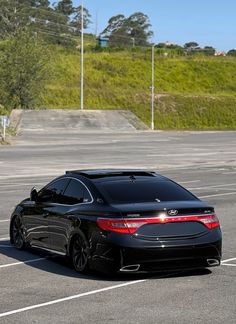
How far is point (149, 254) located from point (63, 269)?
1731 mm

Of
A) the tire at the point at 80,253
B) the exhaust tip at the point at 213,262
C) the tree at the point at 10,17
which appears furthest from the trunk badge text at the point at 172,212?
the tree at the point at 10,17

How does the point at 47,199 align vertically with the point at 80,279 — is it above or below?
above

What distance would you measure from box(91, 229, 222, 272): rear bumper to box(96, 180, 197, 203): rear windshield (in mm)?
771

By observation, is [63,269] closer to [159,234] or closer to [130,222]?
[130,222]

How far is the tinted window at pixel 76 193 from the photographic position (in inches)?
419

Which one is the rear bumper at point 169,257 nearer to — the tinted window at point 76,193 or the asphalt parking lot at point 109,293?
the asphalt parking lot at point 109,293

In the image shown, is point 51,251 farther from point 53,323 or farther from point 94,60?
point 94,60

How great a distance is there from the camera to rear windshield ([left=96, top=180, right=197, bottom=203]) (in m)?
10.2

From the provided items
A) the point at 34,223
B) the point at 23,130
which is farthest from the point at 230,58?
the point at 34,223

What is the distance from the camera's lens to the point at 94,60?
10994cm

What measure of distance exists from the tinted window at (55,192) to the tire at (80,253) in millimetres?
958

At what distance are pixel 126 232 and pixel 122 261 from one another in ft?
1.17

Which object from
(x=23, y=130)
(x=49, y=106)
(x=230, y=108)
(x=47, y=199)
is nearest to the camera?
(x=47, y=199)

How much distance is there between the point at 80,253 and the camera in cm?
1030
